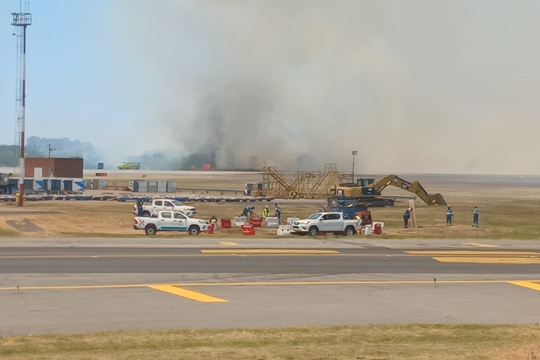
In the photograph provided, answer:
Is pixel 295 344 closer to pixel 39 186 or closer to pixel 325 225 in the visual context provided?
pixel 325 225

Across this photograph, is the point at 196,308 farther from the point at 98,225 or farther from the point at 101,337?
the point at 98,225

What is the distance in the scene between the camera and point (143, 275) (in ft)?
78.9

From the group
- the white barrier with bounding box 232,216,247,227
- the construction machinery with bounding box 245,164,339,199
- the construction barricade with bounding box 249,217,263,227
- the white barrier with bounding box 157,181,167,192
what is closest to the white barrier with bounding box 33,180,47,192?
the white barrier with bounding box 157,181,167,192

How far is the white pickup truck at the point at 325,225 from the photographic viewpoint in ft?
146

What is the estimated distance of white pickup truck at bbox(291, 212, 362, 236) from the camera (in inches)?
1754

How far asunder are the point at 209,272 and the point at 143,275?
2.38 metres

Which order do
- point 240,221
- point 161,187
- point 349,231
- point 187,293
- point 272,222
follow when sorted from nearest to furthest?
point 187,293
point 349,231
point 240,221
point 272,222
point 161,187

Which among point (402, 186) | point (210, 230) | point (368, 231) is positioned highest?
point (402, 186)

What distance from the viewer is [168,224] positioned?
44.9 meters

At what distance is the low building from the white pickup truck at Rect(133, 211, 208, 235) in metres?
70.4

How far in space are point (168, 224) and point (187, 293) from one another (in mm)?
24494

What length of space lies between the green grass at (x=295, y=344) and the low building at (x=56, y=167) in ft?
329

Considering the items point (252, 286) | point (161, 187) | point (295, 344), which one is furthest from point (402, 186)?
point (295, 344)

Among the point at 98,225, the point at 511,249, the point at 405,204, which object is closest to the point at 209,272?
the point at 511,249
